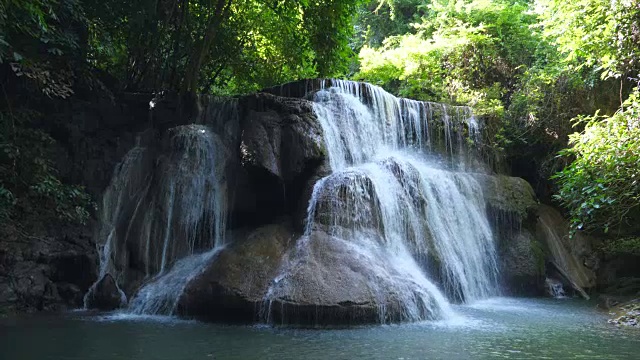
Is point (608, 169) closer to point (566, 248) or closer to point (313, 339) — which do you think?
point (566, 248)

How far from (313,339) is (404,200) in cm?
480

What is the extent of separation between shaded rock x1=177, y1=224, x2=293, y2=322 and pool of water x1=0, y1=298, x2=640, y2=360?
A: 1.34 feet

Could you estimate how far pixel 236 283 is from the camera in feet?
27.7

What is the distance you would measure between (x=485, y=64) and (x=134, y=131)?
12.1m

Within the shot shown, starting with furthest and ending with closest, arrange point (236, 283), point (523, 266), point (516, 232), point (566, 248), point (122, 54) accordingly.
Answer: point (122, 54), point (566, 248), point (516, 232), point (523, 266), point (236, 283)

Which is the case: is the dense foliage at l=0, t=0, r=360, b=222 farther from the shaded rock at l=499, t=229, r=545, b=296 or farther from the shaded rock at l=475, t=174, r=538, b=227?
the shaded rock at l=499, t=229, r=545, b=296

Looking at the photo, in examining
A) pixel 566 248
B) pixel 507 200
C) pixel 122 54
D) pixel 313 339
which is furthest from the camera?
pixel 122 54

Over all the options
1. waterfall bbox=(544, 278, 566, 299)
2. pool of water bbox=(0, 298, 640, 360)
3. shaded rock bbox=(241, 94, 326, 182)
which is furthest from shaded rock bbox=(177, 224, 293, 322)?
waterfall bbox=(544, 278, 566, 299)

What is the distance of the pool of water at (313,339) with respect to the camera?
237 inches

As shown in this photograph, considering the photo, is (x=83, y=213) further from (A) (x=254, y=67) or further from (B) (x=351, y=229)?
(A) (x=254, y=67)

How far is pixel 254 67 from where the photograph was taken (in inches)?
663

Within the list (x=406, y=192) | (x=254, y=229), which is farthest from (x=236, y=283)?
(x=406, y=192)

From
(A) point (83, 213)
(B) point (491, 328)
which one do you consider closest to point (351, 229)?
(B) point (491, 328)

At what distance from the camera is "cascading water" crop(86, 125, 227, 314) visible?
34.5 feet
